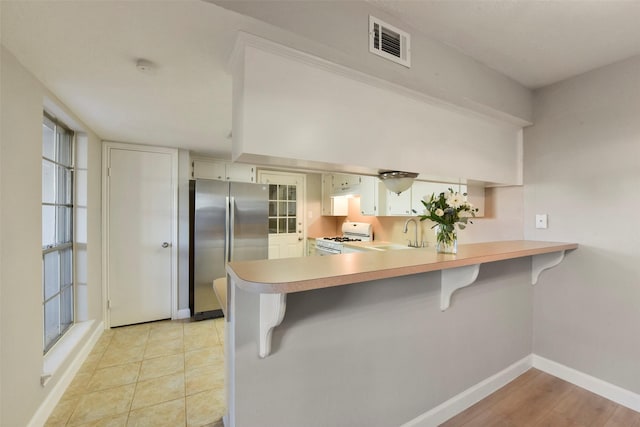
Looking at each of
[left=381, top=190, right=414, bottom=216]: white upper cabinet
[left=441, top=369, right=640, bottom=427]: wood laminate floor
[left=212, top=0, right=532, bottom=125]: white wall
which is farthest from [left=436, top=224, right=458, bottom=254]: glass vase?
[left=381, top=190, right=414, bottom=216]: white upper cabinet

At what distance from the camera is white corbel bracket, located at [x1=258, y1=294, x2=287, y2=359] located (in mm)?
1097

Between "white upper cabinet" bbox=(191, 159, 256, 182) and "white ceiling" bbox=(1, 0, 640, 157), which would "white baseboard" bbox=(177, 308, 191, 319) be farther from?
"white ceiling" bbox=(1, 0, 640, 157)

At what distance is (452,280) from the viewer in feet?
5.60

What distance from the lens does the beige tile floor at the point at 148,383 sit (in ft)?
5.95

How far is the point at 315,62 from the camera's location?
1308 millimetres

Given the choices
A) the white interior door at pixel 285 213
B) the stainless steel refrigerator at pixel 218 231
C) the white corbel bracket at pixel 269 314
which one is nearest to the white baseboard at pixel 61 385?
the stainless steel refrigerator at pixel 218 231

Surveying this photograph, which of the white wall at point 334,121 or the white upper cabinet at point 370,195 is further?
the white upper cabinet at point 370,195

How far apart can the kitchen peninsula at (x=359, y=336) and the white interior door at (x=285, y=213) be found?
315 centimetres

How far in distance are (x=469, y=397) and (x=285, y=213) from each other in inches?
140

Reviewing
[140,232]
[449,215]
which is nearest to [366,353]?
[449,215]

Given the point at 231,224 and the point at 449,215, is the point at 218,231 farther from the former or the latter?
the point at 449,215

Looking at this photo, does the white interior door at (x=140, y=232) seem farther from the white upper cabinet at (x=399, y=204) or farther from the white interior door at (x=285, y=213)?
the white upper cabinet at (x=399, y=204)

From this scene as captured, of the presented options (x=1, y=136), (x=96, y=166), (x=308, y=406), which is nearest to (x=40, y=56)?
→ (x=1, y=136)

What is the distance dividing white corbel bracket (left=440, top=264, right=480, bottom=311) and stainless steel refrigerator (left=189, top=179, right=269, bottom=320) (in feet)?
8.32
